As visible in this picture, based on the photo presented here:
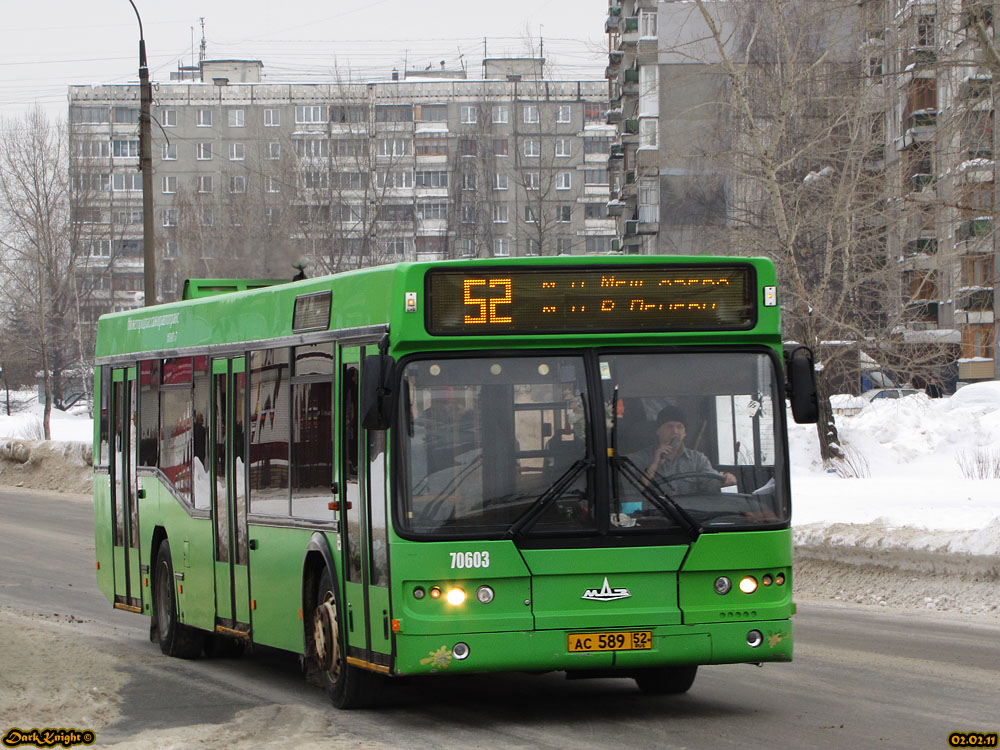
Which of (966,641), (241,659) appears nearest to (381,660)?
(241,659)

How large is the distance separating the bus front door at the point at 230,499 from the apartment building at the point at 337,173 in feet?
32.5

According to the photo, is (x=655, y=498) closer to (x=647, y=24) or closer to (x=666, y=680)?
(x=666, y=680)

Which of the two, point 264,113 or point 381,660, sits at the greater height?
point 264,113

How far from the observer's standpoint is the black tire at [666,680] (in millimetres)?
10094

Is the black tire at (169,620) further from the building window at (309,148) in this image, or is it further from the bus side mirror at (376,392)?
the building window at (309,148)

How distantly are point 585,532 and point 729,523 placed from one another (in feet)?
2.70

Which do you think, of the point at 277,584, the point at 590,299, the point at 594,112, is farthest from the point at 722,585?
the point at 594,112

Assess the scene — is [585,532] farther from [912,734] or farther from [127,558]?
[127,558]

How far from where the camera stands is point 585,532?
892 cm

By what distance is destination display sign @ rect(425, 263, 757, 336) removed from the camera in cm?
904

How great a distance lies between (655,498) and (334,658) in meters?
2.32

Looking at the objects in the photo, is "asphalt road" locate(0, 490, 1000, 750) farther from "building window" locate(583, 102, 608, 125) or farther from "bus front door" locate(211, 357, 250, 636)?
"building window" locate(583, 102, 608, 125)

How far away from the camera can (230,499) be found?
11.7 meters

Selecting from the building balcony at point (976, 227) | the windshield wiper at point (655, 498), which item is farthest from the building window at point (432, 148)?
the windshield wiper at point (655, 498)
